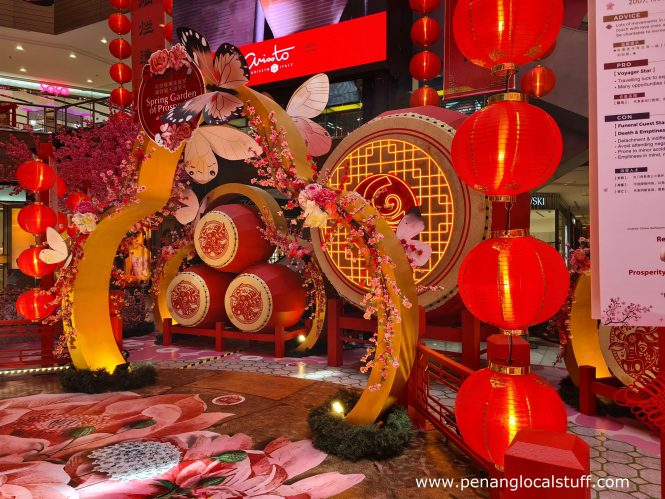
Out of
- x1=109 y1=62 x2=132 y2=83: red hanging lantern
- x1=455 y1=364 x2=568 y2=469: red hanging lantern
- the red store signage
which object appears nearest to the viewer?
x1=455 y1=364 x2=568 y2=469: red hanging lantern

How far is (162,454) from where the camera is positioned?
125 inches

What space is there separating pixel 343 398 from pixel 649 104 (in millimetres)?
2788

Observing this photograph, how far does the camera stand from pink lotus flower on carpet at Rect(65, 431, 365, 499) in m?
2.67

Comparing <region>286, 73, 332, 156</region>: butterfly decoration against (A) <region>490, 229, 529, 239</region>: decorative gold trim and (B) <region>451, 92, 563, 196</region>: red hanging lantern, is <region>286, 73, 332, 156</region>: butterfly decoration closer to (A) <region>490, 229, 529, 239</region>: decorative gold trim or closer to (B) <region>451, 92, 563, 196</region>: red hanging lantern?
(B) <region>451, 92, 563, 196</region>: red hanging lantern

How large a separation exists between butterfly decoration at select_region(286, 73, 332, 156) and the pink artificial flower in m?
1.13

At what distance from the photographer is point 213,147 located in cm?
367

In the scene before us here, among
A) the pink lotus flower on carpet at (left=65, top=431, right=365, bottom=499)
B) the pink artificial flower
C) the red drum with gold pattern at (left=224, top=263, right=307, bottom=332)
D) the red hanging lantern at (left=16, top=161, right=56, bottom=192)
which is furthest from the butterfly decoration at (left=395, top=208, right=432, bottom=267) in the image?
the red hanging lantern at (left=16, top=161, right=56, bottom=192)

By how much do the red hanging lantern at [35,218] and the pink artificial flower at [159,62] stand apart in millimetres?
2423

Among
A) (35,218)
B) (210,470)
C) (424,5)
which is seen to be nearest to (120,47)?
(35,218)

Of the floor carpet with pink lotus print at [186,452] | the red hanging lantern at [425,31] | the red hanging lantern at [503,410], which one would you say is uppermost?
the red hanging lantern at [425,31]

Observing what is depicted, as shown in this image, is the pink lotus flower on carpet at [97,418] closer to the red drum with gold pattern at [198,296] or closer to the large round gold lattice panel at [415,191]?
the large round gold lattice panel at [415,191]

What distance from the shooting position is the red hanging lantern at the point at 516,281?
1.94 meters

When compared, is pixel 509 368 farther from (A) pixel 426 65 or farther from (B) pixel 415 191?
(A) pixel 426 65

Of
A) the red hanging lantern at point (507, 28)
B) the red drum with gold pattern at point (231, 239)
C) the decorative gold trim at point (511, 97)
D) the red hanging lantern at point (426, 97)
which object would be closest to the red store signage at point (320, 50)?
the red hanging lantern at point (426, 97)
